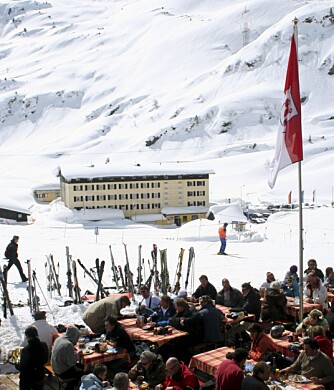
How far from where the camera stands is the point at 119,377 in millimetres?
7426

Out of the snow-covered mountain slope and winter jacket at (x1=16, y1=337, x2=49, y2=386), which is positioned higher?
the snow-covered mountain slope

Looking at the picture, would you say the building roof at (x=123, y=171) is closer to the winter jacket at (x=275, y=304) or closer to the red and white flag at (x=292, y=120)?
the winter jacket at (x=275, y=304)

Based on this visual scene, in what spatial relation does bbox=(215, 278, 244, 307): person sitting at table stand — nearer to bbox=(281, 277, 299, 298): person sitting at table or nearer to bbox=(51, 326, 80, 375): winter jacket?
bbox=(281, 277, 299, 298): person sitting at table

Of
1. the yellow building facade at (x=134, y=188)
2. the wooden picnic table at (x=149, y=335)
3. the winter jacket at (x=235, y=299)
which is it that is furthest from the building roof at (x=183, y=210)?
the wooden picnic table at (x=149, y=335)

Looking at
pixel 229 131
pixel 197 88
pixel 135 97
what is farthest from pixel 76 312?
pixel 135 97

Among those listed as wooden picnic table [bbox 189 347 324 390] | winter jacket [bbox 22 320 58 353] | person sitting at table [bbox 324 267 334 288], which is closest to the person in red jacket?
wooden picnic table [bbox 189 347 324 390]

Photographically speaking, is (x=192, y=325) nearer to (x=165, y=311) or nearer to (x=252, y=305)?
(x=165, y=311)

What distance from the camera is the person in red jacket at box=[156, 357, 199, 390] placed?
815 cm

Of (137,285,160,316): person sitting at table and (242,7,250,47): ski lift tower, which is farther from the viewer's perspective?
(242,7,250,47): ski lift tower

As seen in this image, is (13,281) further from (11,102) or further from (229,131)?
(11,102)

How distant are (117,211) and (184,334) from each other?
4818 cm

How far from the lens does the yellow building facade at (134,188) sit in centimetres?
5859

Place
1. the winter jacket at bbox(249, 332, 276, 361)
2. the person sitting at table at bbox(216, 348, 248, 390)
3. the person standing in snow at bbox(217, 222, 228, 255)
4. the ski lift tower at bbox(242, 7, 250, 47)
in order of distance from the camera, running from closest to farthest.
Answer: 1. the person sitting at table at bbox(216, 348, 248, 390)
2. the winter jacket at bbox(249, 332, 276, 361)
3. the person standing in snow at bbox(217, 222, 228, 255)
4. the ski lift tower at bbox(242, 7, 250, 47)

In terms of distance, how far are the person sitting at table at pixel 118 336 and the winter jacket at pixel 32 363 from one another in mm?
1319
